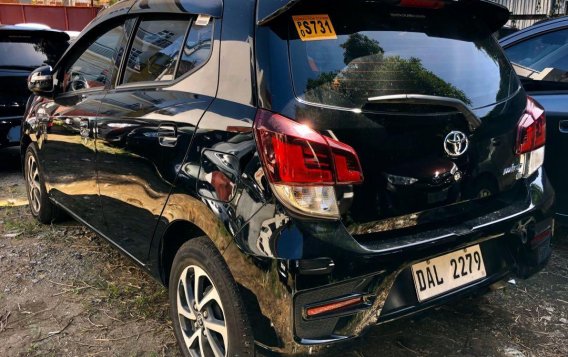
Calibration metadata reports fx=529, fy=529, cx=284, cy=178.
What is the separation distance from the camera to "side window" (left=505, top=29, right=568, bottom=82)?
365 centimetres

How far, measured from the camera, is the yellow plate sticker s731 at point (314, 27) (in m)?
2.00

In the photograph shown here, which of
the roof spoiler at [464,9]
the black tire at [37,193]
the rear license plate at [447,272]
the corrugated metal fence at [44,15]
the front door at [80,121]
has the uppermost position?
the corrugated metal fence at [44,15]

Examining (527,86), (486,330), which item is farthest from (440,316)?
(527,86)

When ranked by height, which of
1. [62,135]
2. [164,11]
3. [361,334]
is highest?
[164,11]

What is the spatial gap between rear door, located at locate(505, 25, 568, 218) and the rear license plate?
155 cm

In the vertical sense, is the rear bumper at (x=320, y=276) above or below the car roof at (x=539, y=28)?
below

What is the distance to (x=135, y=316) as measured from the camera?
2.98 meters

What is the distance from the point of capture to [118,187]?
2842 mm

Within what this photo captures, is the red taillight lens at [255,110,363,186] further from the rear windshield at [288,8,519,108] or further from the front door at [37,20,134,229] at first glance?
the front door at [37,20,134,229]

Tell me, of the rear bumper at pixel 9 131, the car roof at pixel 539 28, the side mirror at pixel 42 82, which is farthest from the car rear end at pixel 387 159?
the rear bumper at pixel 9 131

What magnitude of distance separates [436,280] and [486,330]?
0.89m

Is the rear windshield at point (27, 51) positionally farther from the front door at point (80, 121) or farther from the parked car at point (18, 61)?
the front door at point (80, 121)

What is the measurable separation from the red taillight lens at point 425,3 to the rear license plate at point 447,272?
3.38ft

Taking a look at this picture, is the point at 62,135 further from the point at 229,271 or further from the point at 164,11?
the point at 229,271
